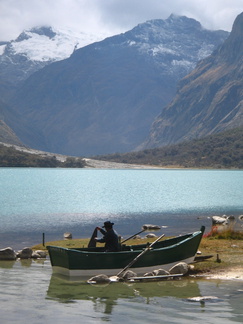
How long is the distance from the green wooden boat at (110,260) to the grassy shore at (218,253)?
5.11ft

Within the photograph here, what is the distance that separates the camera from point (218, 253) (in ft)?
126

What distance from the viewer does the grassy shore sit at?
33.6 metres

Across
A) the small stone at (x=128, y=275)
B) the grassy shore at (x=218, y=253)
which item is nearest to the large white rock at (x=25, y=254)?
the grassy shore at (x=218, y=253)

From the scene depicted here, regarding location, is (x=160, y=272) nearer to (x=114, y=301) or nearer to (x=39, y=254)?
(x=114, y=301)

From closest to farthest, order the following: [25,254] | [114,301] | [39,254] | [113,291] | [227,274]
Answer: [114,301] → [113,291] → [227,274] → [25,254] → [39,254]

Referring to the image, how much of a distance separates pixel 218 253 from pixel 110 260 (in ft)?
30.8

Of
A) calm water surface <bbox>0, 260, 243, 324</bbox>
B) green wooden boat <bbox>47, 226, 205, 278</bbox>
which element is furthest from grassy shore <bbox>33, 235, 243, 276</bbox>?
calm water surface <bbox>0, 260, 243, 324</bbox>

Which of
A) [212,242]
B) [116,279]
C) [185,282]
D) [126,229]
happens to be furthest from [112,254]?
[126,229]

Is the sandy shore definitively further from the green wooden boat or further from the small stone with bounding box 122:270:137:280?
the small stone with bounding box 122:270:137:280

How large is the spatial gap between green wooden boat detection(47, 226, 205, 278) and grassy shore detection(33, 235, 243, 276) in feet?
5.11

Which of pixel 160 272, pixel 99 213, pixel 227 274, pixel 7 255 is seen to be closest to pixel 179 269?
pixel 160 272

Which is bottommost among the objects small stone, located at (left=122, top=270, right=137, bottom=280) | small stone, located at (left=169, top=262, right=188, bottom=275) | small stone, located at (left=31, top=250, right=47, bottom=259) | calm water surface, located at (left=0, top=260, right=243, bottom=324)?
calm water surface, located at (left=0, top=260, right=243, bottom=324)

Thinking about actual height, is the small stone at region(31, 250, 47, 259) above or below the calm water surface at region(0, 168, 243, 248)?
below

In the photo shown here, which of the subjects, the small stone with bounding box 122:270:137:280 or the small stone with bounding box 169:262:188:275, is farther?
the small stone with bounding box 169:262:188:275
